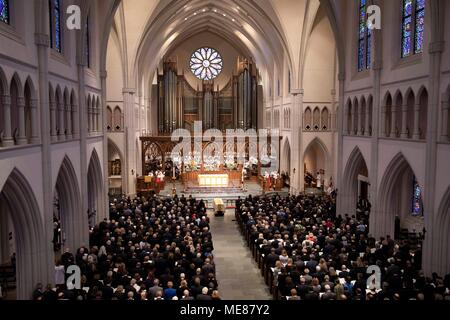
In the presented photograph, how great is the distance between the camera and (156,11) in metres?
31.3

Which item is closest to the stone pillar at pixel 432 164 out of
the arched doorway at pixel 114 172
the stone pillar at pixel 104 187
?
the stone pillar at pixel 104 187

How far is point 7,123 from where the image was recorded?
1253cm

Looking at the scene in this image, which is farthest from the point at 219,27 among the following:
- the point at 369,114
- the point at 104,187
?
the point at 369,114

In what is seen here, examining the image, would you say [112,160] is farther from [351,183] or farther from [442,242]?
[442,242]

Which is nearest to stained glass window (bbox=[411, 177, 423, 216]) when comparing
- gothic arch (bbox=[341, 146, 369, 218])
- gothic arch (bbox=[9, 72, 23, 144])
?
gothic arch (bbox=[341, 146, 369, 218])

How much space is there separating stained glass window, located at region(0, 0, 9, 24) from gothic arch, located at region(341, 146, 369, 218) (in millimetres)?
17247

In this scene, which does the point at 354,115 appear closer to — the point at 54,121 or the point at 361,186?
the point at 361,186

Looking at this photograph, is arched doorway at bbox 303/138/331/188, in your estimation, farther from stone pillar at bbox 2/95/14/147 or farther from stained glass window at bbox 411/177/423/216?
stone pillar at bbox 2/95/14/147

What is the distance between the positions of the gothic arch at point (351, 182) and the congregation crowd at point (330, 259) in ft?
4.41

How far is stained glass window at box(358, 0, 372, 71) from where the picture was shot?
2191 cm

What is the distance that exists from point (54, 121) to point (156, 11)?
17.7 meters

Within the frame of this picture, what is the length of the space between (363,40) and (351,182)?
7.60 metres
